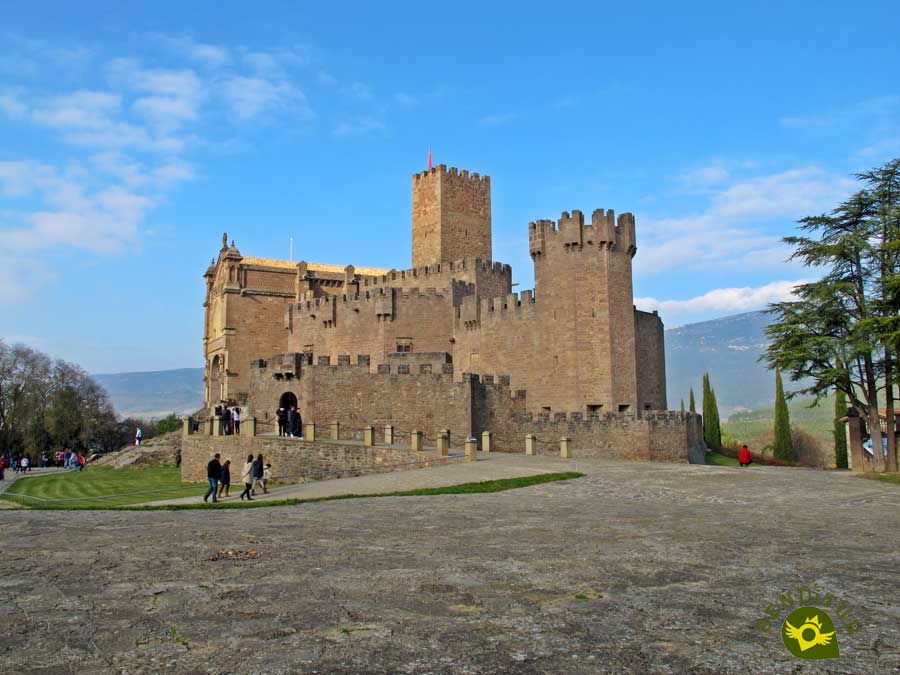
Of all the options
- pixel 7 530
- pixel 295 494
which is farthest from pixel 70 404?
pixel 7 530

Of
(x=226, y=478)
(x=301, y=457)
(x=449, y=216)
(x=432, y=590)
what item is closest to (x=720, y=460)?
(x=449, y=216)

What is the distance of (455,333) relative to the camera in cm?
4353

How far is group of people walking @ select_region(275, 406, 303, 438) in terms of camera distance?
3249 cm

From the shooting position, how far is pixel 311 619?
655cm

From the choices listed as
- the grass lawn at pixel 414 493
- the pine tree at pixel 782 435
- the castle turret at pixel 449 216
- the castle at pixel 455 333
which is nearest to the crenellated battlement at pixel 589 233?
the castle at pixel 455 333

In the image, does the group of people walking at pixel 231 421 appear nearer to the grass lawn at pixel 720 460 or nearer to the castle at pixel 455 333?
the castle at pixel 455 333

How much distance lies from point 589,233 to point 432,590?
31.0 meters

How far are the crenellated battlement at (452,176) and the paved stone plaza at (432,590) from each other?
37185mm

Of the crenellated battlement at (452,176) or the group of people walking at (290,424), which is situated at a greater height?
the crenellated battlement at (452,176)

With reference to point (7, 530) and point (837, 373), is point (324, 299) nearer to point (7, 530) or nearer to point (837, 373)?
point (837, 373)

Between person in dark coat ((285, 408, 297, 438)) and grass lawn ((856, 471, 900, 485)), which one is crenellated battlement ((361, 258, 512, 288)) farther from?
grass lawn ((856, 471, 900, 485))

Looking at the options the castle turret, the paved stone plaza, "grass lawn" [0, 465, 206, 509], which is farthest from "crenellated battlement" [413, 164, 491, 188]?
the paved stone plaza

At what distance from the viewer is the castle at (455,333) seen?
113 feet

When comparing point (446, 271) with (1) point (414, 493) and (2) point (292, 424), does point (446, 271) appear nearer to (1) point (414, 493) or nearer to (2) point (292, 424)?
(2) point (292, 424)
